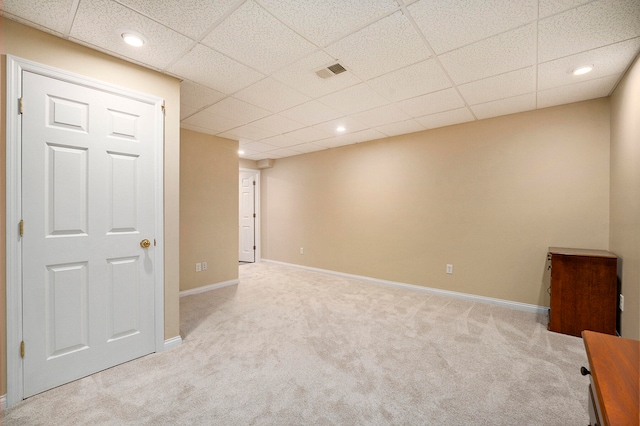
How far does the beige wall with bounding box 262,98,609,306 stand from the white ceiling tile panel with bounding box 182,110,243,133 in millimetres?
2092

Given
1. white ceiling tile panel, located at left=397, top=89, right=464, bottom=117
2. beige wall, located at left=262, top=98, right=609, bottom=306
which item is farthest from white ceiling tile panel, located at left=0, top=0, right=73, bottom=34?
beige wall, located at left=262, top=98, right=609, bottom=306

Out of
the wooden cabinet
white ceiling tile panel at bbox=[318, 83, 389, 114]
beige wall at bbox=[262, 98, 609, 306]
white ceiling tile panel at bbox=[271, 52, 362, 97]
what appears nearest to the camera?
white ceiling tile panel at bbox=[271, 52, 362, 97]

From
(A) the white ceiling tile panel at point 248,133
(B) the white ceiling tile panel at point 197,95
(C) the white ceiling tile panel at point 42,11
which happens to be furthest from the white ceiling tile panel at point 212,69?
(A) the white ceiling tile panel at point 248,133

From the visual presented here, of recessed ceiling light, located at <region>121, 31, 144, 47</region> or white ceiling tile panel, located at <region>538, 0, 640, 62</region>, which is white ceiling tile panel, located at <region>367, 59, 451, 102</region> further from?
recessed ceiling light, located at <region>121, 31, 144, 47</region>

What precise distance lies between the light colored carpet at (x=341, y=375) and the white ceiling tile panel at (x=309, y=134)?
2.60 meters

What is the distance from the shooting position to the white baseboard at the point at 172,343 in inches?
97.5

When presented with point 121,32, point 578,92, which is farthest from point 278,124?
point 578,92

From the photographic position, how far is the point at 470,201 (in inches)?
152

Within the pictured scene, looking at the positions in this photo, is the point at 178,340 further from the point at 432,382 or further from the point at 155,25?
the point at 155,25

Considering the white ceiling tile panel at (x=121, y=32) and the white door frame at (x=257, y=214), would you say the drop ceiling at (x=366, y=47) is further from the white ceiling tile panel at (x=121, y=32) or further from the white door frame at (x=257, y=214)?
the white door frame at (x=257, y=214)

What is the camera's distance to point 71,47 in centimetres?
202

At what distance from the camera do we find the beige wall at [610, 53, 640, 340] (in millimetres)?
2191

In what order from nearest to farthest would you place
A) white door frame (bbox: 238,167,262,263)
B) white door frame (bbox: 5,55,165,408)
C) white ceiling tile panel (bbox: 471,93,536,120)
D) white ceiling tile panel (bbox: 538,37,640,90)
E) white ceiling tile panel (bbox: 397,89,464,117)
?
white door frame (bbox: 5,55,165,408) < white ceiling tile panel (bbox: 538,37,640,90) < white ceiling tile panel (bbox: 397,89,464,117) < white ceiling tile panel (bbox: 471,93,536,120) < white door frame (bbox: 238,167,262,263)

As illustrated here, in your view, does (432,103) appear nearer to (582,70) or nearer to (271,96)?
(582,70)
